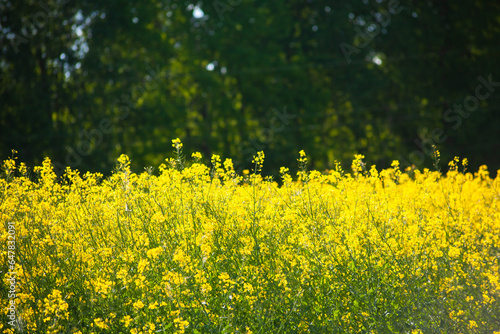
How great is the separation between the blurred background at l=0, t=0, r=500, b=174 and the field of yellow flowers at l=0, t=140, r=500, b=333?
23.9ft

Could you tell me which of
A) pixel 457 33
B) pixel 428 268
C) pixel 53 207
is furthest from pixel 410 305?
pixel 457 33

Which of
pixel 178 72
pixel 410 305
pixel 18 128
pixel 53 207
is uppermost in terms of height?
pixel 178 72

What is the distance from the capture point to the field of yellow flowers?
11.5ft

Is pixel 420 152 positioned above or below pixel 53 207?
above

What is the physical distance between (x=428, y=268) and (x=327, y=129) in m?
9.20

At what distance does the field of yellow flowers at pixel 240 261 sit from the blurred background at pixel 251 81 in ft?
23.9

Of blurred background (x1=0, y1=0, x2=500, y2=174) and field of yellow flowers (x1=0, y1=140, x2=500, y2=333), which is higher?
blurred background (x1=0, y1=0, x2=500, y2=174)

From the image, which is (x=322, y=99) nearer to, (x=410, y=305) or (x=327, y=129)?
(x=327, y=129)

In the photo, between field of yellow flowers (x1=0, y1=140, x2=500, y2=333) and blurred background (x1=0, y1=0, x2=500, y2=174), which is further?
blurred background (x1=0, y1=0, x2=500, y2=174)

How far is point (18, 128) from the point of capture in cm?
1160

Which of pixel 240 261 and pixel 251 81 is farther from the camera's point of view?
pixel 251 81

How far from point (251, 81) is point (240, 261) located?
30.6ft

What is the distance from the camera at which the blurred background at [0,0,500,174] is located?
11.8 m

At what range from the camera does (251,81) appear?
1286 centimetres
